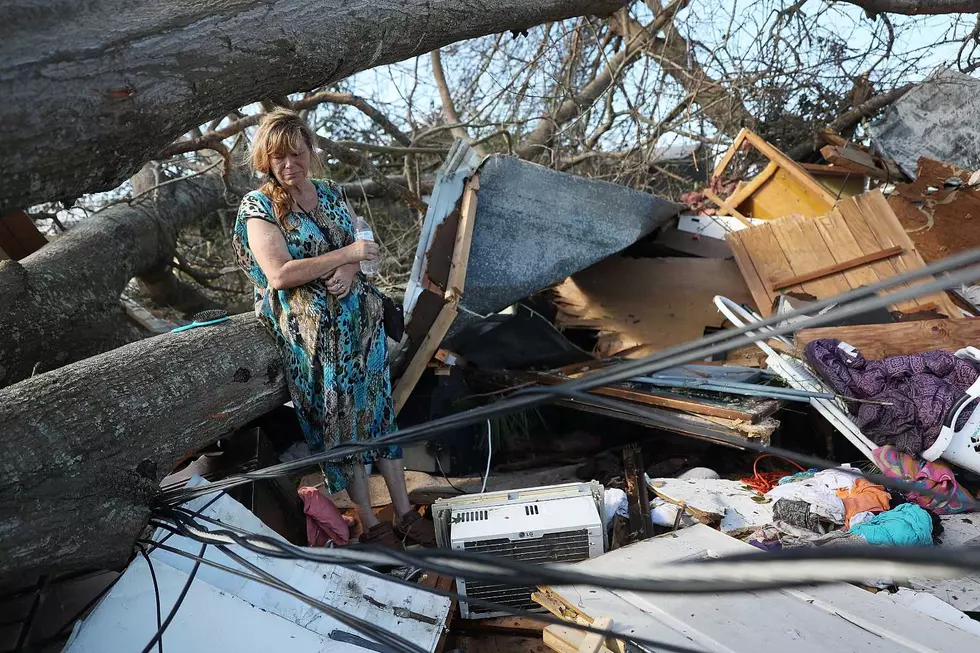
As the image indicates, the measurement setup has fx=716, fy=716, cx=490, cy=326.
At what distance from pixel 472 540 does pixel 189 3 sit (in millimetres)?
2160

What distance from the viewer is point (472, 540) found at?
9.61 feet

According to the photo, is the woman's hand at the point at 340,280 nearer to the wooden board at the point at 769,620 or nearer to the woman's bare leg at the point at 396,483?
the woman's bare leg at the point at 396,483

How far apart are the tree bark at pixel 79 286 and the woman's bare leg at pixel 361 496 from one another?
1.50 m

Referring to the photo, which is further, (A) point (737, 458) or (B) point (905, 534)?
(A) point (737, 458)

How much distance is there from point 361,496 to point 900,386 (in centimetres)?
282

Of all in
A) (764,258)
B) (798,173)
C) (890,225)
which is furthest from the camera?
Result: (798,173)

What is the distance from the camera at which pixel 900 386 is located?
3.74m

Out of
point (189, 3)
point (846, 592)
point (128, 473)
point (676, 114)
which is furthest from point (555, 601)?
point (676, 114)

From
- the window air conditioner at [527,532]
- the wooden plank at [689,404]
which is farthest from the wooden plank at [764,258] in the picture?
the window air conditioner at [527,532]

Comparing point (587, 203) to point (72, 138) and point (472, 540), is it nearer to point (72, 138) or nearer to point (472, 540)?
point (472, 540)

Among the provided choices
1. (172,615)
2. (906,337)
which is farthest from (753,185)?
(172,615)

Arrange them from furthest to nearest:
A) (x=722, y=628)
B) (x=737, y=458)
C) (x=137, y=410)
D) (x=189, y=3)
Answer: (x=737, y=458), (x=137, y=410), (x=722, y=628), (x=189, y=3)

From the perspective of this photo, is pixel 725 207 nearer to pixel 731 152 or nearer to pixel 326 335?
pixel 731 152

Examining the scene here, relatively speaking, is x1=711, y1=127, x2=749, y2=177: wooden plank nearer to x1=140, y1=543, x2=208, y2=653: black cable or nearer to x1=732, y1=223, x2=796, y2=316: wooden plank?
x1=732, y1=223, x2=796, y2=316: wooden plank
